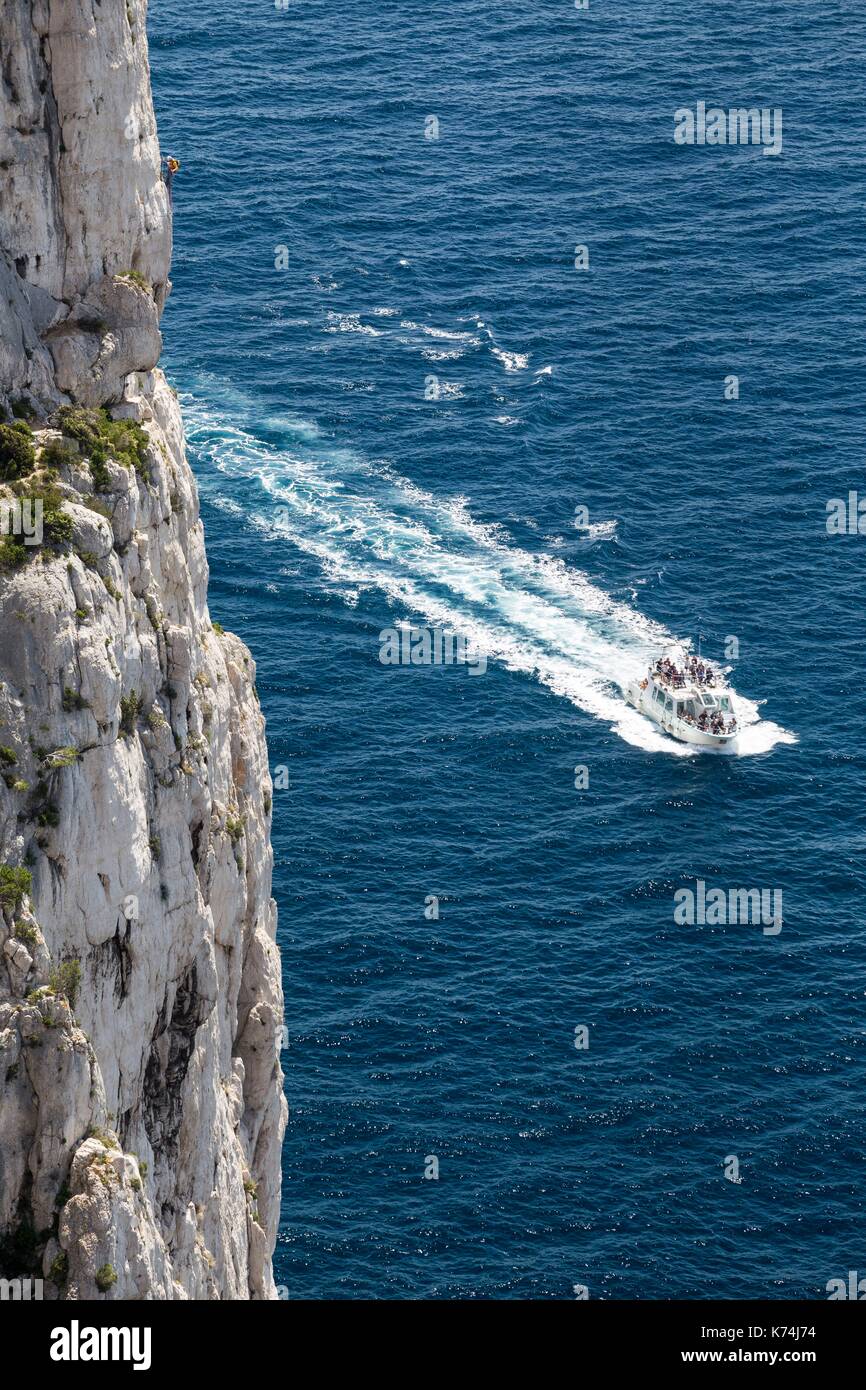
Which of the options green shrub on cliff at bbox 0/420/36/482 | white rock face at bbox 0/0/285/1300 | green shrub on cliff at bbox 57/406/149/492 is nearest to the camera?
white rock face at bbox 0/0/285/1300

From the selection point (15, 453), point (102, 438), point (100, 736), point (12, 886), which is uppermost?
point (102, 438)

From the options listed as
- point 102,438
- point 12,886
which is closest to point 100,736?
point 12,886

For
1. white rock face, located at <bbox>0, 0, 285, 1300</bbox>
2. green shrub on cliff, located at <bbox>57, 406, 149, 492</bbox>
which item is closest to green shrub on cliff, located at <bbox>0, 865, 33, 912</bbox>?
white rock face, located at <bbox>0, 0, 285, 1300</bbox>

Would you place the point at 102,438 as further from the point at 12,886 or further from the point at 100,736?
the point at 12,886

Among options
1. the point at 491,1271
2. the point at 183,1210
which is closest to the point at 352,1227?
the point at 491,1271

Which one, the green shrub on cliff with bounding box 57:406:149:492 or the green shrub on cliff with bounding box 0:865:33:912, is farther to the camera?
the green shrub on cliff with bounding box 57:406:149:492

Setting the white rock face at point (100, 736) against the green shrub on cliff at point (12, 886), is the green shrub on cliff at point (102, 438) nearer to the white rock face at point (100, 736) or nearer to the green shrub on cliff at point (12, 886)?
the white rock face at point (100, 736)

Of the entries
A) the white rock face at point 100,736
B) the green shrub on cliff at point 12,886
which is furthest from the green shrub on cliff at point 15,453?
the green shrub on cliff at point 12,886

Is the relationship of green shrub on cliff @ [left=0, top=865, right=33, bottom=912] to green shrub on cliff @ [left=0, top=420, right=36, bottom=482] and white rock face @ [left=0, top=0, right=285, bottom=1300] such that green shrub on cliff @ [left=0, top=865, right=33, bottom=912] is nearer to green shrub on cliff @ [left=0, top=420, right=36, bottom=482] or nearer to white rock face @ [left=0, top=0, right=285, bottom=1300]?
white rock face @ [left=0, top=0, right=285, bottom=1300]
